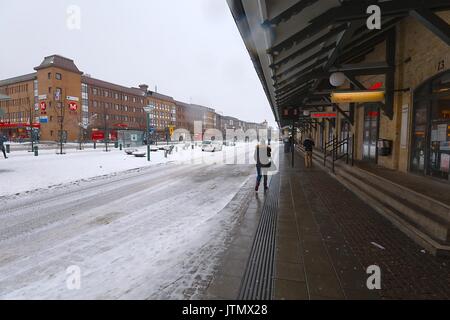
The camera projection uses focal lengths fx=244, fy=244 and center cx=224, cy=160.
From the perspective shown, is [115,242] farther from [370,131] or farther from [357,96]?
[370,131]

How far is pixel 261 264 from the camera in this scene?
11.7ft

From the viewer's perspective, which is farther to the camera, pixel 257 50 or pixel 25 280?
pixel 257 50

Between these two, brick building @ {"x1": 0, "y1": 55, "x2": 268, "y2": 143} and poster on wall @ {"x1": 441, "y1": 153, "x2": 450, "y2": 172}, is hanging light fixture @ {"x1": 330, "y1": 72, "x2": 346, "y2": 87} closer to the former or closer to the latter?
poster on wall @ {"x1": 441, "y1": 153, "x2": 450, "y2": 172}

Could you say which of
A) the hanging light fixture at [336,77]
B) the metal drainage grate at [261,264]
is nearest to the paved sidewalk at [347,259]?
the metal drainage grate at [261,264]

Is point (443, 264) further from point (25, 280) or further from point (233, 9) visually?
point (25, 280)

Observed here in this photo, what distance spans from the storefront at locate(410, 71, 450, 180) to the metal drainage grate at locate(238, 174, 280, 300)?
479 centimetres

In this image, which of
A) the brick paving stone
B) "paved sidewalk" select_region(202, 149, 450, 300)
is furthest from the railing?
"paved sidewalk" select_region(202, 149, 450, 300)

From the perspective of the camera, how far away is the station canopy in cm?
441

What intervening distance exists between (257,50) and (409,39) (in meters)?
5.53

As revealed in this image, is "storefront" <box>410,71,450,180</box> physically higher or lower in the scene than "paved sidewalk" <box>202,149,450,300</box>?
higher

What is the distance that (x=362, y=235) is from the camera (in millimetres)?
4453
